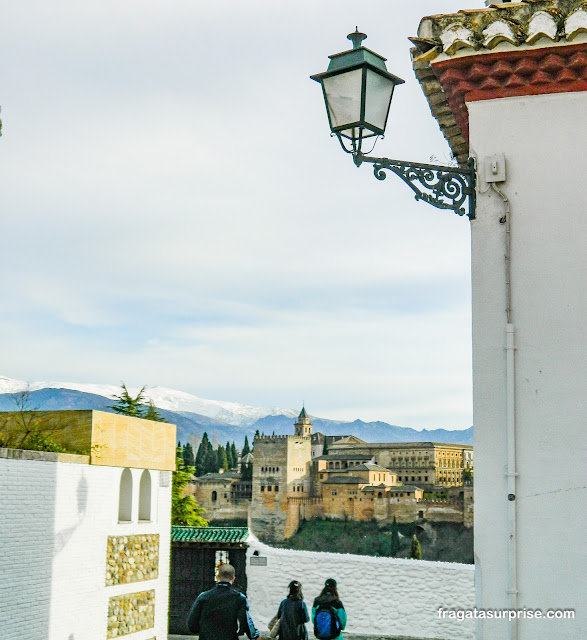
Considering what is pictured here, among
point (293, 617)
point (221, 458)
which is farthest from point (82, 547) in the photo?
point (221, 458)

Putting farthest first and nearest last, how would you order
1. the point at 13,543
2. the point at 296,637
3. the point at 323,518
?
1. the point at 323,518
2. the point at 13,543
3. the point at 296,637

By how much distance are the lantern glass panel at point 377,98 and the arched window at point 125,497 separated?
6568mm

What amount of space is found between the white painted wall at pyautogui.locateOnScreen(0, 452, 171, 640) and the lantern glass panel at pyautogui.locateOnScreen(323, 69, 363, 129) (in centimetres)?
481

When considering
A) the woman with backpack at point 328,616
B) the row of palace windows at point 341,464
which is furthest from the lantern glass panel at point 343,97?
the row of palace windows at point 341,464

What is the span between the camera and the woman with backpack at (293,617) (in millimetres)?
5840

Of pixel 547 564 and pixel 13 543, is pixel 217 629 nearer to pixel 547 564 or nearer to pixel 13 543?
pixel 547 564

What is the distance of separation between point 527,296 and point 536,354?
0.29 metres

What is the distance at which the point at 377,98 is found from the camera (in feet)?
12.3

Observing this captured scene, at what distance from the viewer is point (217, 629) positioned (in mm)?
4391

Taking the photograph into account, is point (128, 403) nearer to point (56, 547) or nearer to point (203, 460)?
point (56, 547)

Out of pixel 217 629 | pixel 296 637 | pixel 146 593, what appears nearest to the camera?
pixel 217 629

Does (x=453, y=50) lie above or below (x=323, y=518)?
above

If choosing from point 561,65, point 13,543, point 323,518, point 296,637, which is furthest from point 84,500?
point 323,518

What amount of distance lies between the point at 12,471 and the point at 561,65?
18.8 ft
